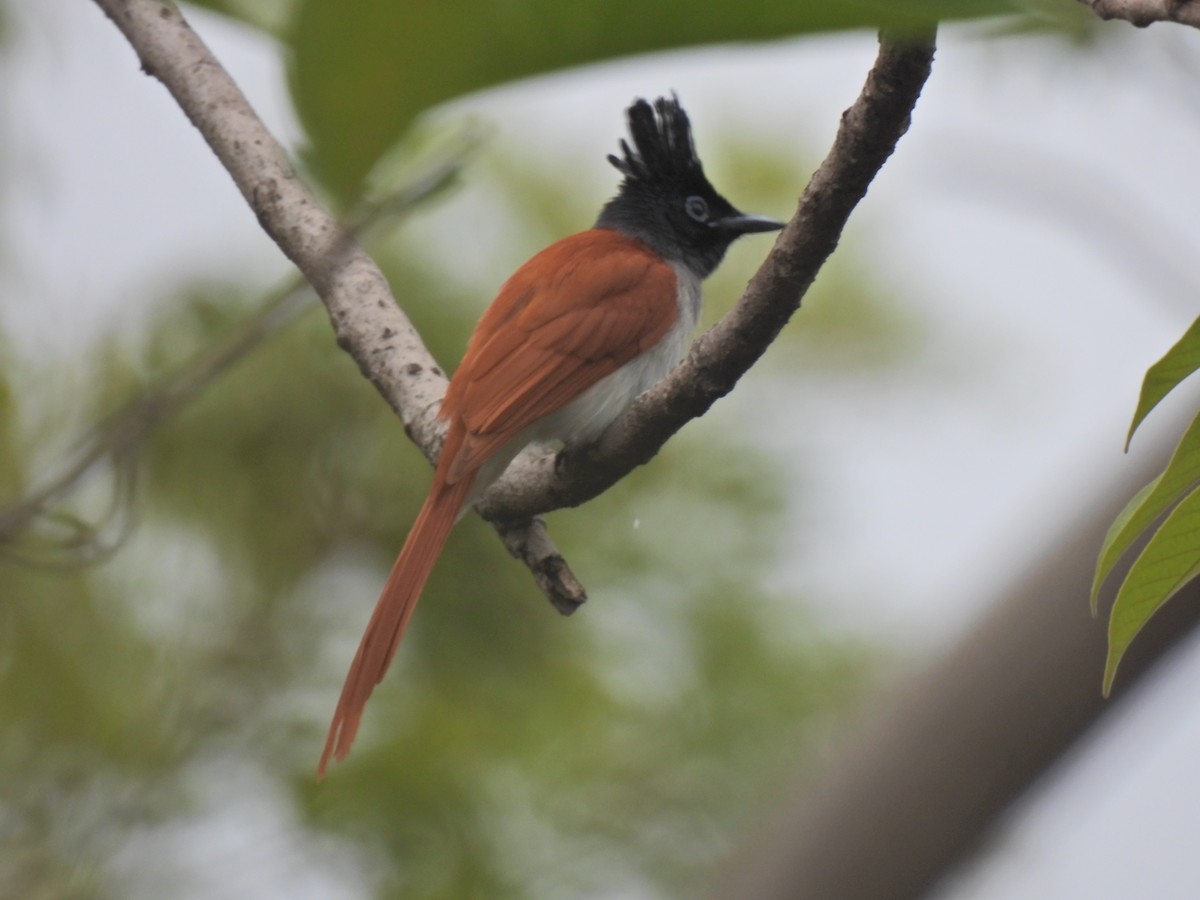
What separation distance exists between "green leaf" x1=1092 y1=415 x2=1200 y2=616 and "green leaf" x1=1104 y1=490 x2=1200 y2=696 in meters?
0.03

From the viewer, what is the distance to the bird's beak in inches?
146

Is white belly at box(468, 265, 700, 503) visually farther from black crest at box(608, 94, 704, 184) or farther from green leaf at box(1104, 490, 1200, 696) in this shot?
green leaf at box(1104, 490, 1200, 696)

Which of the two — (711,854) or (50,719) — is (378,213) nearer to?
(50,719)

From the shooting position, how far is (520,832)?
13.9 feet

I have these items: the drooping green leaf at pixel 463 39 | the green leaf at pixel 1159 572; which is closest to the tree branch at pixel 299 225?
the green leaf at pixel 1159 572

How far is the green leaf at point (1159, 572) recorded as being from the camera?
52.7 inches

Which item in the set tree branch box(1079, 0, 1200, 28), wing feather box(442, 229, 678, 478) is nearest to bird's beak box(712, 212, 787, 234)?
wing feather box(442, 229, 678, 478)

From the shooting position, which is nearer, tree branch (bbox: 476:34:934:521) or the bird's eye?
tree branch (bbox: 476:34:934:521)

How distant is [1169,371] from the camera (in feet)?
3.93

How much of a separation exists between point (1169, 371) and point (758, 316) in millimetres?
646

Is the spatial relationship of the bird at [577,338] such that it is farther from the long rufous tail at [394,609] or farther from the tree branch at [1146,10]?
the tree branch at [1146,10]

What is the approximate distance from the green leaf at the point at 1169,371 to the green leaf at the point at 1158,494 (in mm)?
43

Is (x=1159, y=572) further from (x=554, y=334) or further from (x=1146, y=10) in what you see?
(x=554, y=334)

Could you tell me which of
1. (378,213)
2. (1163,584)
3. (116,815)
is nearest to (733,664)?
Result: (116,815)
